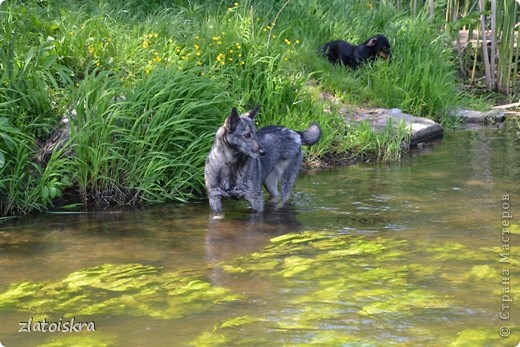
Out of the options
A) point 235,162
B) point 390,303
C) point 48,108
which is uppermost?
point 48,108

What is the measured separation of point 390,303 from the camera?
5445 mm

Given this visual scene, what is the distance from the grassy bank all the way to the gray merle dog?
65cm

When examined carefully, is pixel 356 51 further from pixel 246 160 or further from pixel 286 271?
pixel 286 271

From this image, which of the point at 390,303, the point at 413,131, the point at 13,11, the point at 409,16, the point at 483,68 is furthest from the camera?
the point at 483,68

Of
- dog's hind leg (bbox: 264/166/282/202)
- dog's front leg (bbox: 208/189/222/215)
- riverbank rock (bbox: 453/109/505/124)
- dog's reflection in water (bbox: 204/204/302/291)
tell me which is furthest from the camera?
riverbank rock (bbox: 453/109/505/124)

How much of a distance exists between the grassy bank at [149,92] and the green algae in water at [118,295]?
1.96 m

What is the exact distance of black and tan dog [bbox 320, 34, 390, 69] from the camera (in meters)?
12.8

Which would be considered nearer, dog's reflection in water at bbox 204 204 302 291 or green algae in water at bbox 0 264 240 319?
green algae in water at bbox 0 264 240 319

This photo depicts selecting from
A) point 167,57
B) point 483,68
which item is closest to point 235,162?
point 167,57

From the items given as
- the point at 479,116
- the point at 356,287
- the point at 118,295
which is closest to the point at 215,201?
the point at 118,295

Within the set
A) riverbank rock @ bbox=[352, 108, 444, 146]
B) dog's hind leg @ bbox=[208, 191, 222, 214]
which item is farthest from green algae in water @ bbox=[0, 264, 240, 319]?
riverbank rock @ bbox=[352, 108, 444, 146]

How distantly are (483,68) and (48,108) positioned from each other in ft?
31.8

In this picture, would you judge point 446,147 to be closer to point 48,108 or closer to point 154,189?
point 154,189

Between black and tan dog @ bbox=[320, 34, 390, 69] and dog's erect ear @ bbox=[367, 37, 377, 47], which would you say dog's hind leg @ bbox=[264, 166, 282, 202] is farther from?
dog's erect ear @ bbox=[367, 37, 377, 47]
